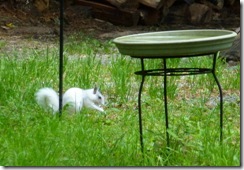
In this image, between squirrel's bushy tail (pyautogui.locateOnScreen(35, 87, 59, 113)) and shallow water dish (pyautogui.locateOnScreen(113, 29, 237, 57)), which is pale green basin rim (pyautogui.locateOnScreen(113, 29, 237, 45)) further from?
squirrel's bushy tail (pyautogui.locateOnScreen(35, 87, 59, 113))

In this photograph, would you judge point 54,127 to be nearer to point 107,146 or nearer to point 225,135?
point 107,146

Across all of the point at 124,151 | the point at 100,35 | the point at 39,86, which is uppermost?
the point at 100,35

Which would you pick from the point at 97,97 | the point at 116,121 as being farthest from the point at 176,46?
the point at 97,97

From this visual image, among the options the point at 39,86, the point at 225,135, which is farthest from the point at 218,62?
the point at 225,135

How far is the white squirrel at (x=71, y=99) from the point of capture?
13.0ft

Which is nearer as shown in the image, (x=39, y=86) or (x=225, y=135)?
(x=225, y=135)

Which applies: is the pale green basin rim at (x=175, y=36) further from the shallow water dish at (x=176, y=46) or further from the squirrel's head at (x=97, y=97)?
the squirrel's head at (x=97, y=97)

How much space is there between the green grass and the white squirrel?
0.06 m

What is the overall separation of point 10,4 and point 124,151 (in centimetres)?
557


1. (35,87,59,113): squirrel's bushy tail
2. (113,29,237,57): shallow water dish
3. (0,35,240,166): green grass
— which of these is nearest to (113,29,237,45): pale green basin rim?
(113,29,237,57): shallow water dish

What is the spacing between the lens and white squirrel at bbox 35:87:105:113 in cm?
397

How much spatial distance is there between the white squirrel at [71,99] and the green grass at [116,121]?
2.4 inches

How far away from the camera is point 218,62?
5.02 meters

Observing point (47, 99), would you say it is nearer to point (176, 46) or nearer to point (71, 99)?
point (71, 99)
